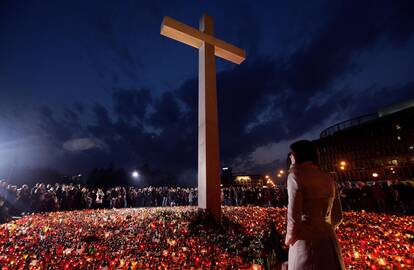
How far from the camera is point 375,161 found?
112 feet

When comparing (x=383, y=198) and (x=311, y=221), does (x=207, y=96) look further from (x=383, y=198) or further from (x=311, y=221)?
(x=383, y=198)

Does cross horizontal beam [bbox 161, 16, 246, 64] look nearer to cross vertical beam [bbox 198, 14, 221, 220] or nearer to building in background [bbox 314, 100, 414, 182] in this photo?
cross vertical beam [bbox 198, 14, 221, 220]

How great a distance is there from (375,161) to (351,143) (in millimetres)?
4910

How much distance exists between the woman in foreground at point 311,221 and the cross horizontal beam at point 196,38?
7223mm

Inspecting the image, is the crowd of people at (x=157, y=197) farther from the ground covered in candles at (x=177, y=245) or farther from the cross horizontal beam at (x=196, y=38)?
the cross horizontal beam at (x=196, y=38)

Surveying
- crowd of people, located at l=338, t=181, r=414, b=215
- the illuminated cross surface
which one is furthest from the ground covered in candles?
crowd of people, located at l=338, t=181, r=414, b=215

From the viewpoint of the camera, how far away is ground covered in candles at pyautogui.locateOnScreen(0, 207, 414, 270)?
4.29 m

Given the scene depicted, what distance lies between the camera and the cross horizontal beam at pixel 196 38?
25.5 feet

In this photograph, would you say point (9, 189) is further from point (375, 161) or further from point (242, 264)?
point (375, 161)

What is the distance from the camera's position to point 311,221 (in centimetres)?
215

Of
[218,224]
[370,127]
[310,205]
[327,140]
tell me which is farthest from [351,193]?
[327,140]

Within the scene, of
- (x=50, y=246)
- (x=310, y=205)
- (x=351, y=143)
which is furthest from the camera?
(x=351, y=143)

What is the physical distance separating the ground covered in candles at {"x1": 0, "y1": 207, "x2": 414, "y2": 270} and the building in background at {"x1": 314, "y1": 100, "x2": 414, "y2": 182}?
30125 mm

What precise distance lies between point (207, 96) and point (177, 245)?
15.8 feet
